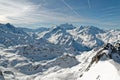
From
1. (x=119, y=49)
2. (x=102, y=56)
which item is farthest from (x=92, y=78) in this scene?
(x=119, y=49)

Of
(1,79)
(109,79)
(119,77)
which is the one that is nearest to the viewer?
(119,77)

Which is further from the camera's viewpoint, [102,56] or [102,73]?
[102,56]

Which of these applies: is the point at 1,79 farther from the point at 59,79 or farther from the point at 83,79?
the point at 83,79

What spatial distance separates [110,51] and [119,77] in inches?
2089

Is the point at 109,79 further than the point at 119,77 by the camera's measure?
Yes

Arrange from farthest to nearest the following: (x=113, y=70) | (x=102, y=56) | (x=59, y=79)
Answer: (x=59, y=79) → (x=102, y=56) → (x=113, y=70)

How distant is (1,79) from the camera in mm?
170375

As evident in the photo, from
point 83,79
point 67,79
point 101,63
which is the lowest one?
point 67,79

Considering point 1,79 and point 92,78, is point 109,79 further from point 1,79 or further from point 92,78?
point 1,79

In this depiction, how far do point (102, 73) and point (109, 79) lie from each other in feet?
33.3

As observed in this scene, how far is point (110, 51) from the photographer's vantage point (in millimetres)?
122000

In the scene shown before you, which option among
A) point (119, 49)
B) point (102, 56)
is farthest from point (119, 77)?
point (119, 49)

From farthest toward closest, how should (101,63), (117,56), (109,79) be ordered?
(117,56) < (101,63) < (109,79)

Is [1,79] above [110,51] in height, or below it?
below
